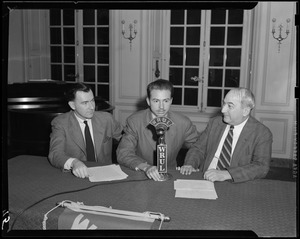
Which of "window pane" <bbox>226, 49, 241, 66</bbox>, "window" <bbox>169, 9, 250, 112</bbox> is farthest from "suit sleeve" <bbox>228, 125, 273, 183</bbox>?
"window pane" <bbox>226, 49, 241, 66</bbox>

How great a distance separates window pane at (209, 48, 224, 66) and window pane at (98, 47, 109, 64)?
6.66ft

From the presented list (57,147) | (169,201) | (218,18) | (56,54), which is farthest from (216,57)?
(169,201)

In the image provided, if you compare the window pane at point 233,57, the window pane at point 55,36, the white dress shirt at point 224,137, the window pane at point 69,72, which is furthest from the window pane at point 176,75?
the white dress shirt at point 224,137

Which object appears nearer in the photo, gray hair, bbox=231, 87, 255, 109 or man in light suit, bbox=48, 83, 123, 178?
gray hair, bbox=231, 87, 255, 109

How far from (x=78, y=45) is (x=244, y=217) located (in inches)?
231

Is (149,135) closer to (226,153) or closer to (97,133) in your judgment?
(97,133)

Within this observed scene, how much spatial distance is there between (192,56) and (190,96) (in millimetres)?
737

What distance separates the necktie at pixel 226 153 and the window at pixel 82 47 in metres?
4.49

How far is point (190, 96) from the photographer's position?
627cm

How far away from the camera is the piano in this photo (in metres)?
3.92

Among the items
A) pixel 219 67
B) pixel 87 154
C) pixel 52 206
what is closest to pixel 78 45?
pixel 219 67

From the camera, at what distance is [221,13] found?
5.97 m

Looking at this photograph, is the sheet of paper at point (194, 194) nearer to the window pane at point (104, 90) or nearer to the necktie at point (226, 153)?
the necktie at point (226, 153)

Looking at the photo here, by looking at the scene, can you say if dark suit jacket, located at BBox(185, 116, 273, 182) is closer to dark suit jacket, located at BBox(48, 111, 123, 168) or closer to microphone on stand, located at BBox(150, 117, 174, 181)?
microphone on stand, located at BBox(150, 117, 174, 181)
